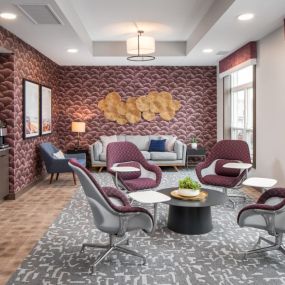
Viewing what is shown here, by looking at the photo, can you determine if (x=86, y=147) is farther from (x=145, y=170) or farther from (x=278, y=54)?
(x=278, y=54)

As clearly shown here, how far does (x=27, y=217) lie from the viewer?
15.5ft

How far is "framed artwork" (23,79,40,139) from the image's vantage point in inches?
245

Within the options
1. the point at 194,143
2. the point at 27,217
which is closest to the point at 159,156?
the point at 194,143

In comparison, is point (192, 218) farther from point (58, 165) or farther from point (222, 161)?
point (58, 165)

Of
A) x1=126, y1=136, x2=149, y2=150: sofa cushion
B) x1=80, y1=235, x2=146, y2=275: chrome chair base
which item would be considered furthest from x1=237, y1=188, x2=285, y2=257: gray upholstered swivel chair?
x1=126, y1=136, x2=149, y2=150: sofa cushion

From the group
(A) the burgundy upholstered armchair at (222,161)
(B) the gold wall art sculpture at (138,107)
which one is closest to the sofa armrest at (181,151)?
(B) the gold wall art sculpture at (138,107)

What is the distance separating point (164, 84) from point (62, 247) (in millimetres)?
6601

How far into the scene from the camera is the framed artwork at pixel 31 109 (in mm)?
6227

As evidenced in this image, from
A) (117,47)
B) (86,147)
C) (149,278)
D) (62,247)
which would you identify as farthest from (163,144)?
(149,278)

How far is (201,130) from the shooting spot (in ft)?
31.3

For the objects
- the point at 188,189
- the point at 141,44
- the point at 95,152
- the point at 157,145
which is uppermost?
the point at 141,44

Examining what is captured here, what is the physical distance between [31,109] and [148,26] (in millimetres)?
2747

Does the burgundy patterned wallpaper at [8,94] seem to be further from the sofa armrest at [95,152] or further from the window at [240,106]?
the window at [240,106]

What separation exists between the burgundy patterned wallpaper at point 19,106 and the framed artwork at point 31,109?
4.5 inches
